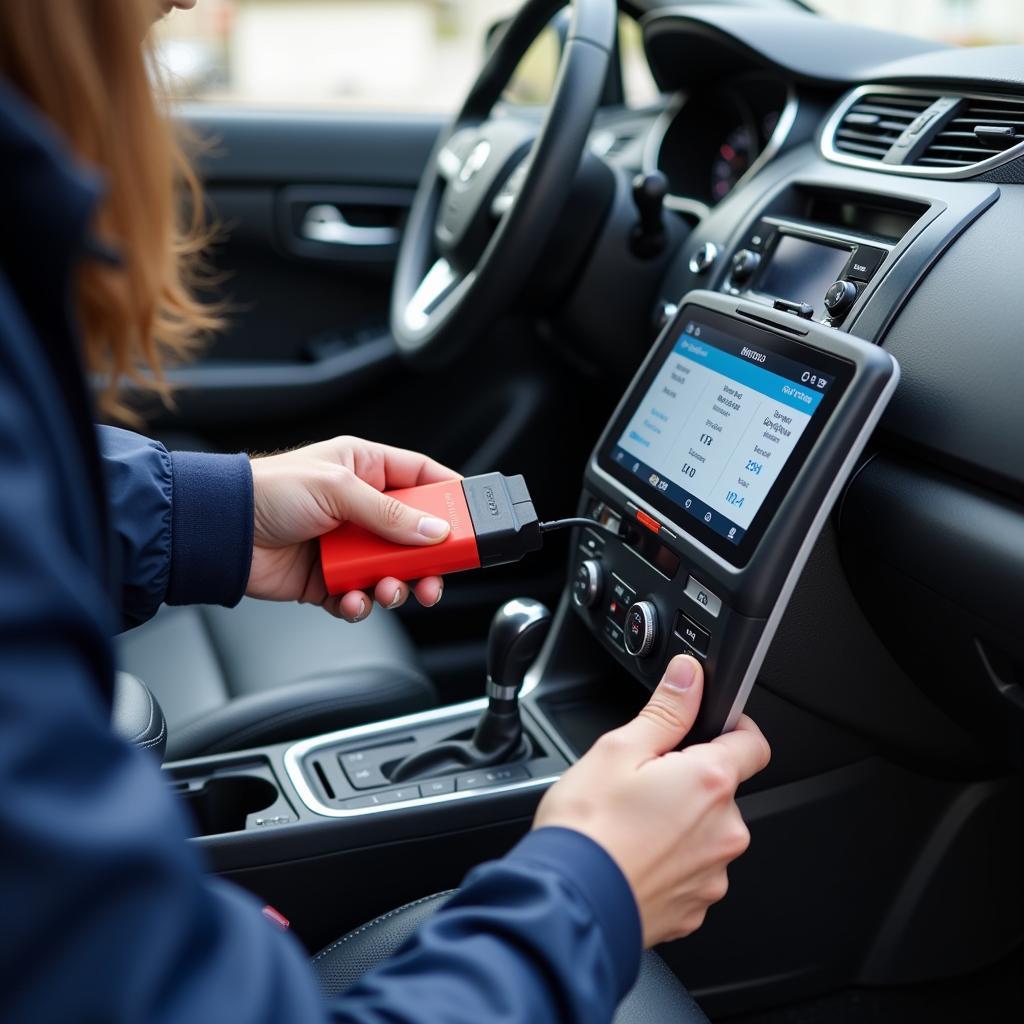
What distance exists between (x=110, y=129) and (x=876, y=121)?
88cm

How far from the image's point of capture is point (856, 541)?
95 centimetres

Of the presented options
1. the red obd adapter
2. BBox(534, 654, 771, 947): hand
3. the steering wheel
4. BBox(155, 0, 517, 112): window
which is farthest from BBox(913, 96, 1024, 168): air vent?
BBox(155, 0, 517, 112): window

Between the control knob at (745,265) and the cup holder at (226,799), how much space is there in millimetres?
661

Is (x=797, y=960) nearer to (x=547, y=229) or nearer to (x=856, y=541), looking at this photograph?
(x=856, y=541)

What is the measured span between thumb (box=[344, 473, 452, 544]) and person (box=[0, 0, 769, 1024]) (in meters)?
0.26

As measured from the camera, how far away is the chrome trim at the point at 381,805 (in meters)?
1.01

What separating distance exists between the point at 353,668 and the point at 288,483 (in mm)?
383

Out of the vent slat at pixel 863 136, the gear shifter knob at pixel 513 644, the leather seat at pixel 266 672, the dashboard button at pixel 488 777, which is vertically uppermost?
the vent slat at pixel 863 136

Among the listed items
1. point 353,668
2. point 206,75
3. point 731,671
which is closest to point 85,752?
point 731,671

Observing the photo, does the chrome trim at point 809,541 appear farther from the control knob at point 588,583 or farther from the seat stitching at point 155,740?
the seat stitching at point 155,740

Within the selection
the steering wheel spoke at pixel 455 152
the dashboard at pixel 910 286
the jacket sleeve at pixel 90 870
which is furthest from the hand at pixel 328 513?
the steering wheel spoke at pixel 455 152

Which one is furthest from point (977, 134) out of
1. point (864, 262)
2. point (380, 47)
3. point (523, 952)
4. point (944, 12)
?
point (380, 47)

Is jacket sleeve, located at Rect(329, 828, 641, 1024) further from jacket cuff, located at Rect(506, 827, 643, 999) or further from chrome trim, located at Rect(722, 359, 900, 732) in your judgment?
chrome trim, located at Rect(722, 359, 900, 732)

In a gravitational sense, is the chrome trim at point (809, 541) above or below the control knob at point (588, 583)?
above
